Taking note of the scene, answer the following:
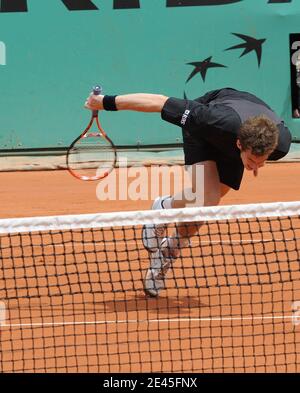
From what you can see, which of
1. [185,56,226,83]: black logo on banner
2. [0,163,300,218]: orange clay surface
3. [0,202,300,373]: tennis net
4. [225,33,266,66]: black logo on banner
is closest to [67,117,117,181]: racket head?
[0,163,300,218]: orange clay surface

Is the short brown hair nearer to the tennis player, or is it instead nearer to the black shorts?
the tennis player

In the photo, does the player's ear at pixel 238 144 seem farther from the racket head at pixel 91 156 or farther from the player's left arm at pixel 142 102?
the racket head at pixel 91 156

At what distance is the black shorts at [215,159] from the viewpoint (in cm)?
622

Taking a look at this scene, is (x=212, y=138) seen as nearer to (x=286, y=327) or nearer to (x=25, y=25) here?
(x=286, y=327)

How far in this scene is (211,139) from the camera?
5.95 metres

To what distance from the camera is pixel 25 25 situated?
43.3 feet

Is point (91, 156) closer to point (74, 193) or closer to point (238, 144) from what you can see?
point (74, 193)

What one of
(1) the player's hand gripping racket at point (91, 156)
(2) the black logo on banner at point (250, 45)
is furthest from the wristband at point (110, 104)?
(2) the black logo on banner at point (250, 45)

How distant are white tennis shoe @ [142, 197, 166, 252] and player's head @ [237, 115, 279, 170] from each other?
104 cm

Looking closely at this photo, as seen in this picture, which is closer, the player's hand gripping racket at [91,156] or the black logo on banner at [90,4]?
the player's hand gripping racket at [91,156]

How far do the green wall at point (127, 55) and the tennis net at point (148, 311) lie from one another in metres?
5.88

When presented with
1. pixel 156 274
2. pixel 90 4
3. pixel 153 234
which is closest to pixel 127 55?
pixel 90 4

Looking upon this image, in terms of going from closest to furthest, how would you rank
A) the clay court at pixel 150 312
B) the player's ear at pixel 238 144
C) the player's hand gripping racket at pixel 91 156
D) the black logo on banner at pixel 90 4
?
1. the clay court at pixel 150 312
2. the player's ear at pixel 238 144
3. the player's hand gripping racket at pixel 91 156
4. the black logo on banner at pixel 90 4
